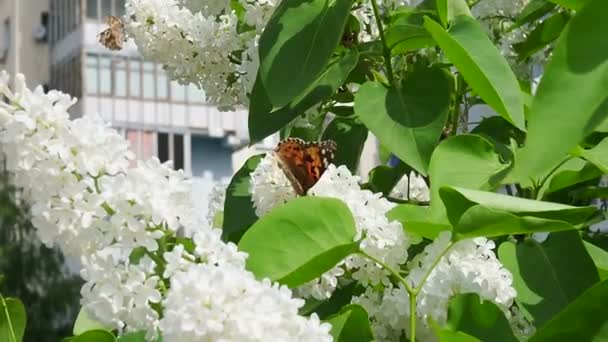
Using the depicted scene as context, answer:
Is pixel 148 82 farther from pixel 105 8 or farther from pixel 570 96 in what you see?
pixel 570 96

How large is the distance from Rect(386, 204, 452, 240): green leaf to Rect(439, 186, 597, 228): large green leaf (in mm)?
66

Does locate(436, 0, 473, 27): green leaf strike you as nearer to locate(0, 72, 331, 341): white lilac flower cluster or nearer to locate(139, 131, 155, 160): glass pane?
locate(0, 72, 331, 341): white lilac flower cluster

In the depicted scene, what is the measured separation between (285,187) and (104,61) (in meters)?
14.3

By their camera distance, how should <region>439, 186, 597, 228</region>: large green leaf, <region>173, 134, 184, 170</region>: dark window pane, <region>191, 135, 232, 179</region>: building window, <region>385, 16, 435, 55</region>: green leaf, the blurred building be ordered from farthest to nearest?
<region>191, 135, 232, 179</region>: building window, <region>173, 134, 184, 170</region>: dark window pane, the blurred building, <region>385, 16, 435, 55</region>: green leaf, <region>439, 186, 597, 228</region>: large green leaf

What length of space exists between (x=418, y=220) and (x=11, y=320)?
259 millimetres

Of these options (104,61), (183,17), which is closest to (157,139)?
(104,61)

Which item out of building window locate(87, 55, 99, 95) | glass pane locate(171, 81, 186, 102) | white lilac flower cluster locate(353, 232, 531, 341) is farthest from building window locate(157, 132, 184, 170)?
white lilac flower cluster locate(353, 232, 531, 341)

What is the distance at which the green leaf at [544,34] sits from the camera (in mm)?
1216

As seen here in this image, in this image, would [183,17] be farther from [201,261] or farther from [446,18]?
[201,261]

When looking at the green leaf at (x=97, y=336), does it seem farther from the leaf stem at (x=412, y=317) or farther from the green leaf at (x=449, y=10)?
the green leaf at (x=449, y=10)

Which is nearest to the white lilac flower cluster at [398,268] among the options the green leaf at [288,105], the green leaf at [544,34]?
the green leaf at [288,105]

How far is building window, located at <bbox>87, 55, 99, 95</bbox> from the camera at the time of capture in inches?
586

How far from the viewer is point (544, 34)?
124 centimetres

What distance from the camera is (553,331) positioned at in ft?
2.23
